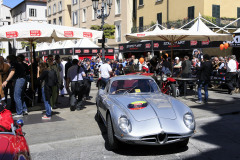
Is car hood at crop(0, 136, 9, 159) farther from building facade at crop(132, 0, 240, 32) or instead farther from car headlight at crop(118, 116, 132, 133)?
building facade at crop(132, 0, 240, 32)

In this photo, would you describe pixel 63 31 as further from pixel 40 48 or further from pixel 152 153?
pixel 40 48

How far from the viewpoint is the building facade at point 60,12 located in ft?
164

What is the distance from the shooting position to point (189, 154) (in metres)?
5.25

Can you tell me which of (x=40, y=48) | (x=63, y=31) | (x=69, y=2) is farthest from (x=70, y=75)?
(x=69, y=2)

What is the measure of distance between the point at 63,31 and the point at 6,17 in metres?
80.2

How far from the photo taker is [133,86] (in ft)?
22.6

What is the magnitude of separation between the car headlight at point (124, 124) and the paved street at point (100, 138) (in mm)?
519

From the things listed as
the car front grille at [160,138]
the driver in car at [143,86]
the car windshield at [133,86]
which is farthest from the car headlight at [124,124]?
the driver in car at [143,86]

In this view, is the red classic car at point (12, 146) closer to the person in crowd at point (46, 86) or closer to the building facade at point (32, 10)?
the person in crowd at point (46, 86)

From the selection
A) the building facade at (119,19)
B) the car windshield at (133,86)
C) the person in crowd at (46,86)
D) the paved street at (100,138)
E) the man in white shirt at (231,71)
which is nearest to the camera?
the paved street at (100,138)

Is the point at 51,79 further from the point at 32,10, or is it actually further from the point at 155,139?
the point at 32,10

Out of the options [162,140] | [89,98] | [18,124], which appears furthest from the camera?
[89,98]

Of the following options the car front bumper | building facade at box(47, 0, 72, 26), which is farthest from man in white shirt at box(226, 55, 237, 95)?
building facade at box(47, 0, 72, 26)

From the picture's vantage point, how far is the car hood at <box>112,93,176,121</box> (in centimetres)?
536
